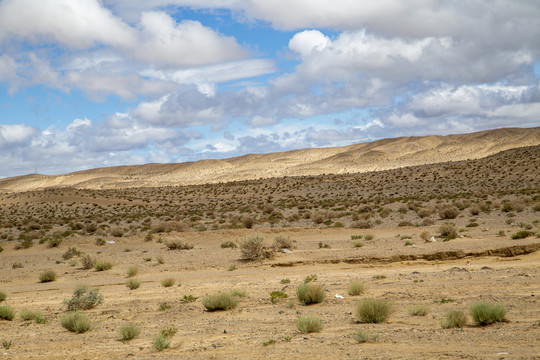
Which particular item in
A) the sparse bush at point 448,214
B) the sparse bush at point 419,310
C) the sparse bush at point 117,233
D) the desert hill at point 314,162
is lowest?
the sparse bush at point 448,214

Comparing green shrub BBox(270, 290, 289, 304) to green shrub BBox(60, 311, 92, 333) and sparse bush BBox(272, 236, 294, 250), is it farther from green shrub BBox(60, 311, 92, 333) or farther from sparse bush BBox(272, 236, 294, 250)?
sparse bush BBox(272, 236, 294, 250)

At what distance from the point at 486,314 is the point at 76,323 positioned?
8.65m

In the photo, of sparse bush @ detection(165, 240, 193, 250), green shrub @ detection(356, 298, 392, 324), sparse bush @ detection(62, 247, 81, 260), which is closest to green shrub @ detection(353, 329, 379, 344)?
green shrub @ detection(356, 298, 392, 324)

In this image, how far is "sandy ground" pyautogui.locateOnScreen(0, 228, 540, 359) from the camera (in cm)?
897

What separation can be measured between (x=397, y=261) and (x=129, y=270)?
35.0 feet

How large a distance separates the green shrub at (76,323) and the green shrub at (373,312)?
6076 millimetres

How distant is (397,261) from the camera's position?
20.4 meters

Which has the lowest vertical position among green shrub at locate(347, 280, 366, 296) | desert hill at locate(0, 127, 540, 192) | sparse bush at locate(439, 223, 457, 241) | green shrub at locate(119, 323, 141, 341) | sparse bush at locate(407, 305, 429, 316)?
sparse bush at locate(439, 223, 457, 241)

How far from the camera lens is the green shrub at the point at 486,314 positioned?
9594 mm

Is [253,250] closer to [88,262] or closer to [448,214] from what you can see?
[88,262]

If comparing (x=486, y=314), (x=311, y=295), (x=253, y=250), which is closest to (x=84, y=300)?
(x=311, y=295)

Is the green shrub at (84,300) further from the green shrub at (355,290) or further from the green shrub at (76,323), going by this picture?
the green shrub at (355,290)

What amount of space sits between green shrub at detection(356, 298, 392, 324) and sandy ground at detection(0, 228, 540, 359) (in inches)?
7.7

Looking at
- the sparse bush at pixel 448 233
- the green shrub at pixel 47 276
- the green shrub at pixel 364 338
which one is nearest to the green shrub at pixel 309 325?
the green shrub at pixel 364 338
